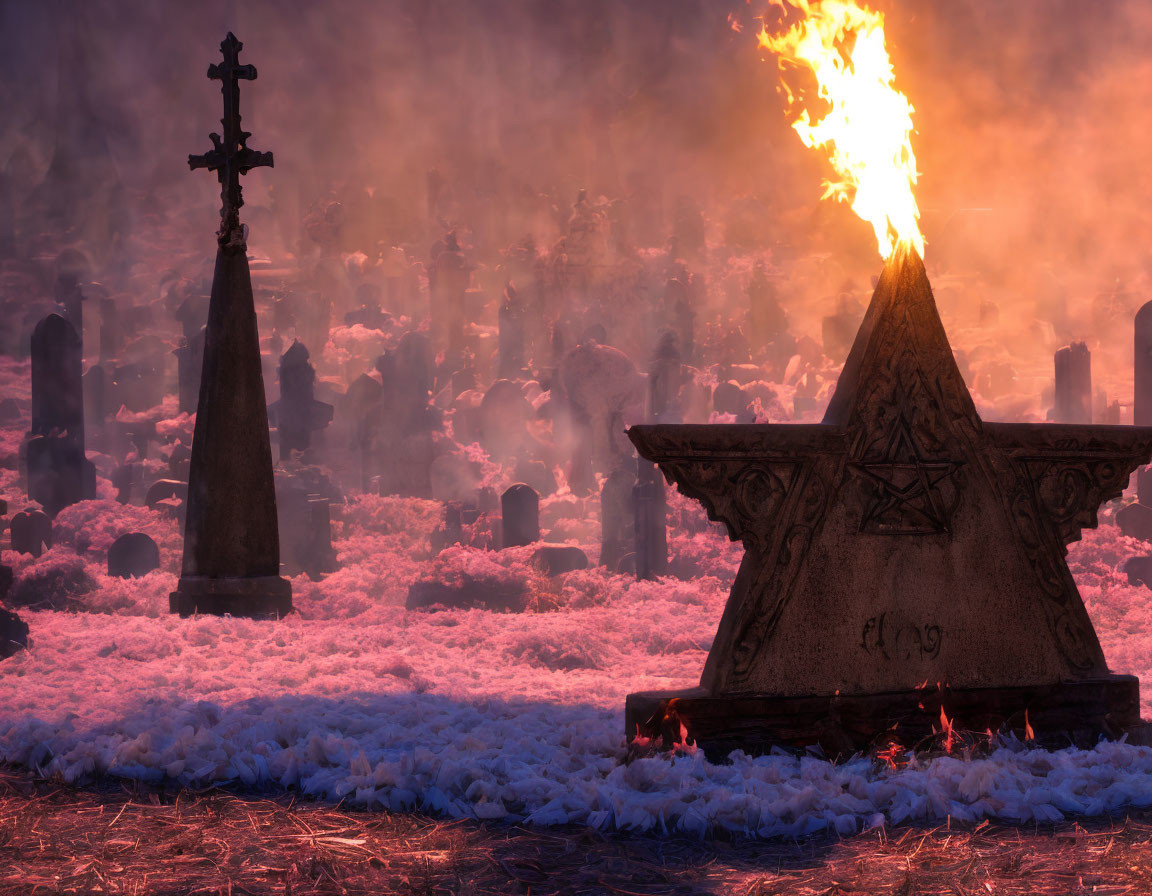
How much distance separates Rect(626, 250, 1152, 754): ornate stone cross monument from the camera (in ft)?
17.2

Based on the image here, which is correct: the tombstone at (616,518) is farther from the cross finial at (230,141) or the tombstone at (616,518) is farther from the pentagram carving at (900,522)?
the pentagram carving at (900,522)

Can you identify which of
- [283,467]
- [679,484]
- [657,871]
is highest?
[283,467]

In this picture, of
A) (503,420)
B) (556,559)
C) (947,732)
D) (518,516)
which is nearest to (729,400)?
(503,420)

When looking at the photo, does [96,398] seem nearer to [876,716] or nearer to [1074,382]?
[1074,382]

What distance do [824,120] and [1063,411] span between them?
18990 mm

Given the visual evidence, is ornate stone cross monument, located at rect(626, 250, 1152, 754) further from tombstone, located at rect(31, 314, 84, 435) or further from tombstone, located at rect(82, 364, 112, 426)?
tombstone, located at rect(82, 364, 112, 426)

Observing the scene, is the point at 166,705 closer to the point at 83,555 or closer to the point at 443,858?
the point at 443,858

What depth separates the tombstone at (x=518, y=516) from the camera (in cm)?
1917

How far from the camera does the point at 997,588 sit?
554 centimetres

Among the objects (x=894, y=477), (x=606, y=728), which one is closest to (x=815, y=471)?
(x=894, y=477)

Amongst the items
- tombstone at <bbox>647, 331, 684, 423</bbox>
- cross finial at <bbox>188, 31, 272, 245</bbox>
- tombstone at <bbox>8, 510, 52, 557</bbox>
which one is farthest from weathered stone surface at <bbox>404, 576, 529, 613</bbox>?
tombstone at <bbox>647, 331, 684, 423</bbox>

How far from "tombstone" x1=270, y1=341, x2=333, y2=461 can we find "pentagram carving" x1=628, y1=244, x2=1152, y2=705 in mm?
22020

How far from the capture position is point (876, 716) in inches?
208

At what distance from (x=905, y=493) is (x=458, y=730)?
106 inches
